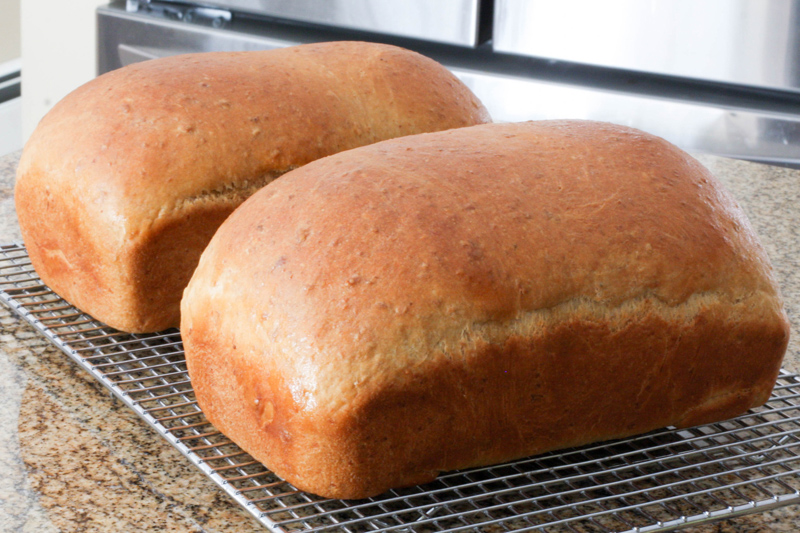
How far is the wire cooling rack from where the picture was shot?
2.71ft

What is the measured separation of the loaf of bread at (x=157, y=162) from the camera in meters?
1.08

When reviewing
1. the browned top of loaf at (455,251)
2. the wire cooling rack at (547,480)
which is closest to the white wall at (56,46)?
the wire cooling rack at (547,480)

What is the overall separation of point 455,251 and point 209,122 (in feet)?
1.45

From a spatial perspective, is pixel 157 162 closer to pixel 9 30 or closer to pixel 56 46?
pixel 56 46

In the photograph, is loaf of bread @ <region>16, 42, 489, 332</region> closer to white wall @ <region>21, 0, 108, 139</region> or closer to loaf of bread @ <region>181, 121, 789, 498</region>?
loaf of bread @ <region>181, 121, 789, 498</region>

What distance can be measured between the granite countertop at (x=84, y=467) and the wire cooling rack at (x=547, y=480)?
0.02 meters

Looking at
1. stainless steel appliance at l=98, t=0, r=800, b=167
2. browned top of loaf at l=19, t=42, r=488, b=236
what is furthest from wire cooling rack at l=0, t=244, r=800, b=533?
stainless steel appliance at l=98, t=0, r=800, b=167

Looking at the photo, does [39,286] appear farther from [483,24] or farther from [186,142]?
[483,24]

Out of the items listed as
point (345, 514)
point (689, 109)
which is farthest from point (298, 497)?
point (689, 109)

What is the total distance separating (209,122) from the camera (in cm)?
113

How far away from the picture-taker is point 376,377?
0.80 meters

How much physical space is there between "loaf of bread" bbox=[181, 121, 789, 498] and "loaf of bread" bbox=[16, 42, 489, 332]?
0.57 feet

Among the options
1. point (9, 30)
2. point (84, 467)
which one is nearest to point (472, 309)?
point (84, 467)

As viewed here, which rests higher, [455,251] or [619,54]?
[619,54]
